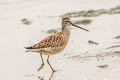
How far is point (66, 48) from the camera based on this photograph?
12953 millimetres

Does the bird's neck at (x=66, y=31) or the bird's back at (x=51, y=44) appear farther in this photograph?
the bird's neck at (x=66, y=31)

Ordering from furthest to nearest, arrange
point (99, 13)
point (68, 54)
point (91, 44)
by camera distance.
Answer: point (99, 13)
point (91, 44)
point (68, 54)

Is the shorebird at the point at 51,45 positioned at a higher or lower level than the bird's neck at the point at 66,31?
lower

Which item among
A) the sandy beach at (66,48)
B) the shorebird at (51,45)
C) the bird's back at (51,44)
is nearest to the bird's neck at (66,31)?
the shorebird at (51,45)

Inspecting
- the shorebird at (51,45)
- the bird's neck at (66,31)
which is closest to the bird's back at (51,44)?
the shorebird at (51,45)

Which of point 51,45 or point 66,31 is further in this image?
point 66,31

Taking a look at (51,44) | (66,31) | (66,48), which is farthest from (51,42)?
(66,48)

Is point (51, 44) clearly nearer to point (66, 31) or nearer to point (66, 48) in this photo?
point (66, 31)

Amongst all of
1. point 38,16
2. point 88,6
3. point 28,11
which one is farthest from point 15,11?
point 88,6

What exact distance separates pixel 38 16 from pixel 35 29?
2.61 metres

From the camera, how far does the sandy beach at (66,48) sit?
35.2ft

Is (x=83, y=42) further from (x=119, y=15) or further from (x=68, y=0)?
(x=68, y=0)

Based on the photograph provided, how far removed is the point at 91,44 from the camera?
13148 millimetres

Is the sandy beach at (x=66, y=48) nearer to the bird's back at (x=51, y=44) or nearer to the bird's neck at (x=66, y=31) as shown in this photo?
the bird's back at (x=51, y=44)
